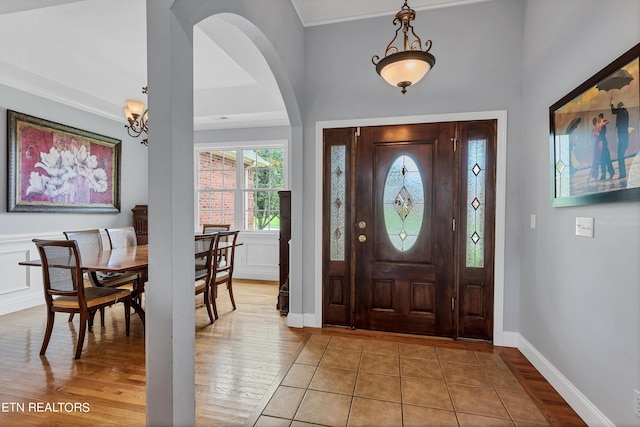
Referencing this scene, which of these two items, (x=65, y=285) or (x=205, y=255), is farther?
(x=205, y=255)

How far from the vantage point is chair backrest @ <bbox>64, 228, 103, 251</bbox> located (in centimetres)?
324

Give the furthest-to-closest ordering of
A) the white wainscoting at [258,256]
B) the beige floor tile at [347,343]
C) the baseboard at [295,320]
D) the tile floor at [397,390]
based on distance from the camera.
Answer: the white wainscoting at [258,256] < the baseboard at [295,320] < the beige floor tile at [347,343] < the tile floor at [397,390]

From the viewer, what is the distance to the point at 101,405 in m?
1.93

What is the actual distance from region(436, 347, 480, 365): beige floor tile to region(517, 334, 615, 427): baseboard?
17.6 inches

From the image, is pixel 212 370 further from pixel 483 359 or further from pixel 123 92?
pixel 123 92

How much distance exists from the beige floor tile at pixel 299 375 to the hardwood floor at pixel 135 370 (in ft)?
0.20

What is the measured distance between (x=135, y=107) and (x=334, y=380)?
3.45m

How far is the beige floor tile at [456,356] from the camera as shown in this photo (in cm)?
252

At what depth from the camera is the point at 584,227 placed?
1836 millimetres

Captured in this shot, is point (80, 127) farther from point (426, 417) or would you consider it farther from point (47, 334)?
point (426, 417)

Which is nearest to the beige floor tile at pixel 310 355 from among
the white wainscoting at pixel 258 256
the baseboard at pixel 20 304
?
the white wainscoting at pixel 258 256

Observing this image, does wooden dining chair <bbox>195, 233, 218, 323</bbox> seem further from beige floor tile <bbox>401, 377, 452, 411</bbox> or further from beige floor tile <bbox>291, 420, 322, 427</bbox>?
beige floor tile <bbox>401, 377, 452, 411</bbox>

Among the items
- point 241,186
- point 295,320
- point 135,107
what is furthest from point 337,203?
point 241,186

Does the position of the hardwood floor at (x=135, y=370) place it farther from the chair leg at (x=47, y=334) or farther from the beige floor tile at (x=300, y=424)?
the beige floor tile at (x=300, y=424)
